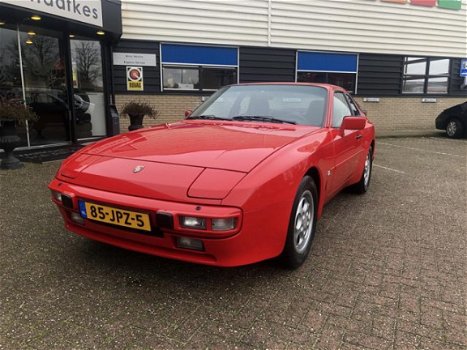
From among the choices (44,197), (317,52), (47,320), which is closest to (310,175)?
(47,320)

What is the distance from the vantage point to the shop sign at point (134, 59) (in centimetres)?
1006

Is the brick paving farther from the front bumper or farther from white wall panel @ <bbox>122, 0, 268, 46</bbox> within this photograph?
white wall panel @ <bbox>122, 0, 268, 46</bbox>

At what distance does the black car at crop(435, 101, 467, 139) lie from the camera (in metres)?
12.1

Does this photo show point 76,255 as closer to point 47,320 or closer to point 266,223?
point 47,320

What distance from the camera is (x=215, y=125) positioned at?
352 cm

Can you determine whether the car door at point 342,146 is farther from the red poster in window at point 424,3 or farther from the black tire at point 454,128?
the red poster in window at point 424,3

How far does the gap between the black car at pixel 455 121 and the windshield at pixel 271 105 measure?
33.7ft

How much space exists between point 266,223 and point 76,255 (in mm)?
1610

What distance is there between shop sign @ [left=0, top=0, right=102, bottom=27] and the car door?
5.17 m

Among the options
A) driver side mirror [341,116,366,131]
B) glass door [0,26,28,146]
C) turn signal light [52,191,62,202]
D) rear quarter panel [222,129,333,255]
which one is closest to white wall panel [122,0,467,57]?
glass door [0,26,28,146]

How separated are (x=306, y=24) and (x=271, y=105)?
9105mm

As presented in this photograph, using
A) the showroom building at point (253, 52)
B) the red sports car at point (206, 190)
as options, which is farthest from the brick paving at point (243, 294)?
the showroom building at point (253, 52)

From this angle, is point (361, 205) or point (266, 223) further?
point (361, 205)

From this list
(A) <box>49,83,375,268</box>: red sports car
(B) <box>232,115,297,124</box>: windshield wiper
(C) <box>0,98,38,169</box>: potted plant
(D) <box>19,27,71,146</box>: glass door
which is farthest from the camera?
(D) <box>19,27,71,146</box>: glass door
